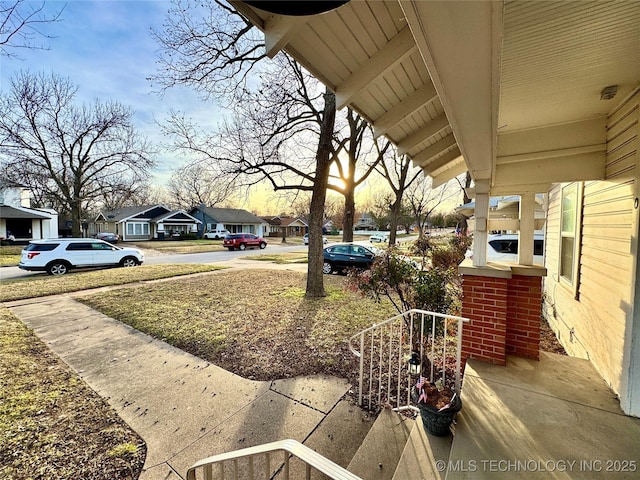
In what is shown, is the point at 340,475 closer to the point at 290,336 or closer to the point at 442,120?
the point at 442,120

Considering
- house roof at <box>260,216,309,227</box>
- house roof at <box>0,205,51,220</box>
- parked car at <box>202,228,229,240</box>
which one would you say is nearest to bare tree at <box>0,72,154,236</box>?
house roof at <box>0,205,51,220</box>

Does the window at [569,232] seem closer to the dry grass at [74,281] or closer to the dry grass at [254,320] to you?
the dry grass at [254,320]

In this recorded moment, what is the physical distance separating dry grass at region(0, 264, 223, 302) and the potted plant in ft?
34.8

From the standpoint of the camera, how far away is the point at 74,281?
32.4 feet

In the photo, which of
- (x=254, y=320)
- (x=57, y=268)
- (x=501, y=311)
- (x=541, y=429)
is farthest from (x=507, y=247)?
(x=57, y=268)

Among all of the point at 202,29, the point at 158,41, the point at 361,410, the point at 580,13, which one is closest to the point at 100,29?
the point at 158,41

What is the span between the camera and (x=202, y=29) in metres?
6.90

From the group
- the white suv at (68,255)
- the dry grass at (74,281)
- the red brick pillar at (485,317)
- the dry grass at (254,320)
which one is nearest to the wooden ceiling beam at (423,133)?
the red brick pillar at (485,317)

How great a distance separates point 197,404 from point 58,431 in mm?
1223

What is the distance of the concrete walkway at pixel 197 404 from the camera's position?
8.32 ft

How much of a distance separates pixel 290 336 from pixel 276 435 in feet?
7.93

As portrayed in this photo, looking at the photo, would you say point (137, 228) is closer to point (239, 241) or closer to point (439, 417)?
point (239, 241)

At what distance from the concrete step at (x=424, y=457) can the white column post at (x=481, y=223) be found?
194cm

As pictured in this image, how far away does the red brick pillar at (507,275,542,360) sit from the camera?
324 centimetres
